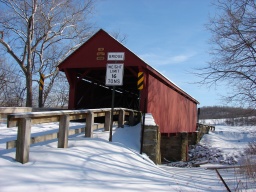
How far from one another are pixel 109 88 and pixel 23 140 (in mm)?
12794

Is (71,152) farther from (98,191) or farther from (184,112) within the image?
(184,112)

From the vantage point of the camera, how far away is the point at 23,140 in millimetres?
4273

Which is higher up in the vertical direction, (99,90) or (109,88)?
(109,88)

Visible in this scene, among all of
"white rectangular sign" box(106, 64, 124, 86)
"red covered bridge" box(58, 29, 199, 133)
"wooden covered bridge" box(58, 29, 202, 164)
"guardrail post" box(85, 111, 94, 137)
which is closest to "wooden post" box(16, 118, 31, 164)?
"guardrail post" box(85, 111, 94, 137)

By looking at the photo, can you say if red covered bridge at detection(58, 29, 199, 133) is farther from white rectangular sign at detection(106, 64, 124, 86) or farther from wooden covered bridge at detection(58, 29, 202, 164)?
white rectangular sign at detection(106, 64, 124, 86)

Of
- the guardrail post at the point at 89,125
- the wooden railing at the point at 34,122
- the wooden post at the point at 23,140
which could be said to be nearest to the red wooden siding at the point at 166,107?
the guardrail post at the point at 89,125

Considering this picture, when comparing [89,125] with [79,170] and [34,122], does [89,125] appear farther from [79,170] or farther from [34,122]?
[79,170]

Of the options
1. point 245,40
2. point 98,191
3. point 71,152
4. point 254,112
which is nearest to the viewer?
point 98,191

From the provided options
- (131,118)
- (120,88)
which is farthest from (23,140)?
(120,88)

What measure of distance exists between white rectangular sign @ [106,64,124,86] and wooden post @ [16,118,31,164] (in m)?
3.18

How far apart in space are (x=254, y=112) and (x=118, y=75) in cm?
593

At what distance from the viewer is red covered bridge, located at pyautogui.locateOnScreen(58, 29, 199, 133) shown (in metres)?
11.8

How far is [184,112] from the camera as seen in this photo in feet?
64.4

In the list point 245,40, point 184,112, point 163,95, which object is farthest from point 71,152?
point 184,112
